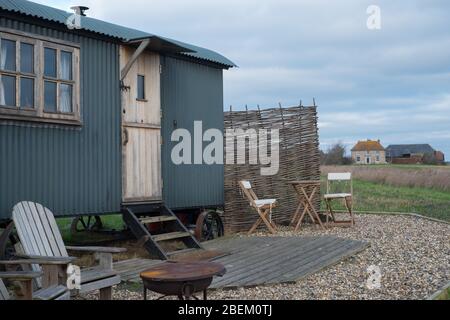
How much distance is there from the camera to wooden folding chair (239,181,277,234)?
10.7 meters

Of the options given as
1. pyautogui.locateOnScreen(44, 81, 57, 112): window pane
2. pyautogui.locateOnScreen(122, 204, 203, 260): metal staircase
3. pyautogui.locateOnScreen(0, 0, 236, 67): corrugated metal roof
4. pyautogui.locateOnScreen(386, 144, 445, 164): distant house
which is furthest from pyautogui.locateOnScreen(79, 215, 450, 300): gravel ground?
pyautogui.locateOnScreen(386, 144, 445, 164): distant house

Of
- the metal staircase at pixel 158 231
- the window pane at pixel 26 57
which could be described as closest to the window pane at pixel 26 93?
the window pane at pixel 26 57

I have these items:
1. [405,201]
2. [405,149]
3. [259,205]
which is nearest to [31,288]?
[259,205]

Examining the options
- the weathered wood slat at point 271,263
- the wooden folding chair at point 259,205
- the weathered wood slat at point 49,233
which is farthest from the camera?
the wooden folding chair at point 259,205

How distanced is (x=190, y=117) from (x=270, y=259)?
3.71 meters

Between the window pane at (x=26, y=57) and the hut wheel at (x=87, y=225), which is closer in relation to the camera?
the window pane at (x=26, y=57)

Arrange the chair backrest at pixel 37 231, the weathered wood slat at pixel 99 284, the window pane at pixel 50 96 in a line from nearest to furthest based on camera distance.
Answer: the weathered wood slat at pixel 99 284 → the chair backrest at pixel 37 231 → the window pane at pixel 50 96

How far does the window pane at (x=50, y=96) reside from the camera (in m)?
7.59

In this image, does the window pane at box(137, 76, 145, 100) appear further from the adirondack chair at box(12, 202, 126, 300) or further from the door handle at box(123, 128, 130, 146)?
the adirondack chair at box(12, 202, 126, 300)

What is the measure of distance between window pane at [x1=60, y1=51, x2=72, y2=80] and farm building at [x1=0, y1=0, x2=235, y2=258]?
2cm

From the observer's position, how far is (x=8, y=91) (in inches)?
282

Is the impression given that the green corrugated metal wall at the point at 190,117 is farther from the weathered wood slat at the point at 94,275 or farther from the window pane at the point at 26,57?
the weathered wood slat at the point at 94,275

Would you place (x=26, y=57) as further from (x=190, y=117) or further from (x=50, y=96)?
(x=190, y=117)

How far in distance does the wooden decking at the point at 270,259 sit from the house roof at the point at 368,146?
83782mm
